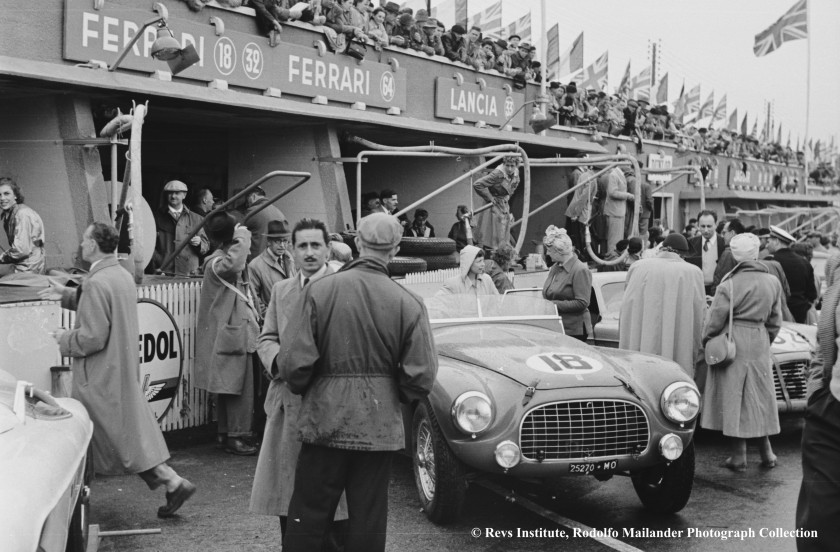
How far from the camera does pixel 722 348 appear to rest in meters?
6.86

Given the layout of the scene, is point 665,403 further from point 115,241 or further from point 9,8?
point 9,8

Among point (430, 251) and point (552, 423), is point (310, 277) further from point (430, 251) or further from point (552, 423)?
point (430, 251)

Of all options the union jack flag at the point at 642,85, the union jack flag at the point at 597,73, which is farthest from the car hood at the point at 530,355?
the union jack flag at the point at 642,85

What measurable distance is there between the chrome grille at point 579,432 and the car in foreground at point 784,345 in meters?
2.60

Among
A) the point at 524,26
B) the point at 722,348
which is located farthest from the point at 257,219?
the point at 524,26

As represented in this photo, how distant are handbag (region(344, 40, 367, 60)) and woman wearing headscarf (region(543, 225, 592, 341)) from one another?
5657mm

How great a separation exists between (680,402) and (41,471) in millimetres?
3776

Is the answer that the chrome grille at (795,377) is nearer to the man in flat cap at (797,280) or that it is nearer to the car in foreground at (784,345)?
the car in foreground at (784,345)

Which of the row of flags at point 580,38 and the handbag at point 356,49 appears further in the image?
the row of flags at point 580,38

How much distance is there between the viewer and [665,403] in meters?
5.55

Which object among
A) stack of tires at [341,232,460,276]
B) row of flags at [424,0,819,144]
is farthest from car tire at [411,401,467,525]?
row of flags at [424,0,819,144]

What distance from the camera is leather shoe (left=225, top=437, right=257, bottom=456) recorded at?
7.18 m

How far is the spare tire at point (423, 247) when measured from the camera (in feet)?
36.1

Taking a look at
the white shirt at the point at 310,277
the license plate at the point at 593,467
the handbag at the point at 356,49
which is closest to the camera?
the white shirt at the point at 310,277
